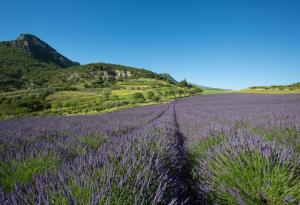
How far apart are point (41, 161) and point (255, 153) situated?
87.4 inches

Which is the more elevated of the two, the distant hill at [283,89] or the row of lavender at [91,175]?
the row of lavender at [91,175]

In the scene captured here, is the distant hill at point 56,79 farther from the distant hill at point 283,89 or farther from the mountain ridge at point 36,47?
the distant hill at point 283,89

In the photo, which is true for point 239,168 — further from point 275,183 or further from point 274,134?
point 274,134

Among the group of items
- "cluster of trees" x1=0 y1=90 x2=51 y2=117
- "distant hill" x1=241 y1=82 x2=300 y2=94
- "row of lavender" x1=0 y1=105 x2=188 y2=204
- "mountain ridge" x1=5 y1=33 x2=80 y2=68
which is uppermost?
"mountain ridge" x1=5 y1=33 x2=80 y2=68

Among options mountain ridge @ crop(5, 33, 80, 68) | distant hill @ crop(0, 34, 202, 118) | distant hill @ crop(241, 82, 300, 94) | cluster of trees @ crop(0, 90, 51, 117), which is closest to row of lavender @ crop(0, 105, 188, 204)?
cluster of trees @ crop(0, 90, 51, 117)

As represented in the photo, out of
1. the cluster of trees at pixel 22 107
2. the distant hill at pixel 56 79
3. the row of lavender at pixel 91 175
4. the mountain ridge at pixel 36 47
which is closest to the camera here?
the row of lavender at pixel 91 175

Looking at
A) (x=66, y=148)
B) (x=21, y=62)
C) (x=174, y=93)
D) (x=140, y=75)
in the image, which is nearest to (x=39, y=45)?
(x=21, y=62)

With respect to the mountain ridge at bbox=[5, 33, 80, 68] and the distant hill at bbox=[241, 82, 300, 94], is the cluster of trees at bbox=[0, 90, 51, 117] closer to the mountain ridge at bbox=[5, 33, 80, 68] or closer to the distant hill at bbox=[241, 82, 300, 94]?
the distant hill at bbox=[241, 82, 300, 94]

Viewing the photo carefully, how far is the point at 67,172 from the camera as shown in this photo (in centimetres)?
182

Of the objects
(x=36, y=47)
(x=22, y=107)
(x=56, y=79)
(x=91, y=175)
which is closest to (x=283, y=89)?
(x=22, y=107)

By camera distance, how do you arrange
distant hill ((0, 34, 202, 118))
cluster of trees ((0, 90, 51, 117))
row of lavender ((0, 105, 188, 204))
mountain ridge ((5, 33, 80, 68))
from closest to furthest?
row of lavender ((0, 105, 188, 204)) → cluster of trees ((0, 90, 51, 117)) → distant hill ((0, 34, 202, 118)) → mountain ridge ((5, 33, 80, 68))

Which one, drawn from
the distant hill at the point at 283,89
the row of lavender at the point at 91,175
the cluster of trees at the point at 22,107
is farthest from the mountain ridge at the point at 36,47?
the row of lavender at the point at 91,175

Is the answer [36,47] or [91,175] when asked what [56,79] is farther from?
[91,175]

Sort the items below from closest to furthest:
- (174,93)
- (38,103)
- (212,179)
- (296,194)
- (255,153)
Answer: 1. (296,194)
2. (255,153)
3. (212,179)
4. (38,103)
5. (174,93)
